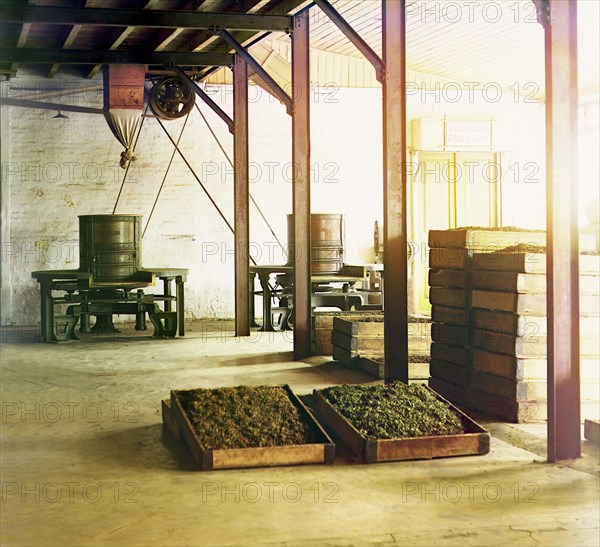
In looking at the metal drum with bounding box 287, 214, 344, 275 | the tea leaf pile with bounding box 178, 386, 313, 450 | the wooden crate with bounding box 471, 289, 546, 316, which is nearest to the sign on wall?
the metal drum with bounding box 287, 214, 344, 275

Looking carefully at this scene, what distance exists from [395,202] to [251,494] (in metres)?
3.20

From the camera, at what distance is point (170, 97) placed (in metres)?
12.5

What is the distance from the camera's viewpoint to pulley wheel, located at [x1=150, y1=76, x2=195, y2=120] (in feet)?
40.7

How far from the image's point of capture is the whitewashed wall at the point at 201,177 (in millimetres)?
13062

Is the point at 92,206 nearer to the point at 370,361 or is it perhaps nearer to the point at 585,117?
the point at 370,361

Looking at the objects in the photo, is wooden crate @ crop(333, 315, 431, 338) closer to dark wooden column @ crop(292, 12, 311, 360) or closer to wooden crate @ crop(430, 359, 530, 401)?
dark wooden column @ crop(292, 12, 311, 360)

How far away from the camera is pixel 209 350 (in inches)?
388

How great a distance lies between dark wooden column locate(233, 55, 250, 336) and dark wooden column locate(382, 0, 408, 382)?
4.53 m

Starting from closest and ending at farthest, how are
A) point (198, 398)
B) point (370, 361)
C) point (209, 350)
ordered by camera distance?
point (198, 398) → point (370, 361) → point (209, 350)

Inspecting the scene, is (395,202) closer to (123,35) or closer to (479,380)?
(479,380)

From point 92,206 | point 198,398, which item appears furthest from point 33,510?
point 92,206

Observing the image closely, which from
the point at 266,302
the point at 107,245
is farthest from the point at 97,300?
the point at 266,302

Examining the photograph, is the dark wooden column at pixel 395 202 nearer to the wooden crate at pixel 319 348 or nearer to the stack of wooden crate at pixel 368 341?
the stack of wooden crate at pixel 368 341

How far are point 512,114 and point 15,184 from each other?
8.85 metres
